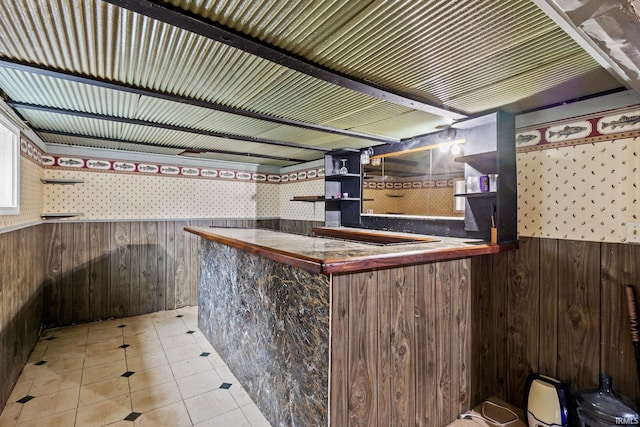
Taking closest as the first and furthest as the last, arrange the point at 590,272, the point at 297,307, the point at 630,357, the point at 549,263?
the point at 297,307, the point at 630,357, the point at 590,272, the point at 549,263

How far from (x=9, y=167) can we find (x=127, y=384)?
7.50 feet

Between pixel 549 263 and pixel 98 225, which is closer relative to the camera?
pixel 549 263

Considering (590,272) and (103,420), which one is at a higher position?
(590,272)

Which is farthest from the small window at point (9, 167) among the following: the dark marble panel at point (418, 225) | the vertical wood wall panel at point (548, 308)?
the vertical wood wall panel at point (548, 308)

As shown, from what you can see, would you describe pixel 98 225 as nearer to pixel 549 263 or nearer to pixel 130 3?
pixel 130 3

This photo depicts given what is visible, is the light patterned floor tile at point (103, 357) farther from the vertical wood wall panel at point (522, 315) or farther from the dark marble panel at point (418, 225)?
the vertical wood wall panel at point (522, 315)

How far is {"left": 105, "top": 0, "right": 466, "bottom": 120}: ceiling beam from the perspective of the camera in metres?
1.30

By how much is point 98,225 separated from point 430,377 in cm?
470

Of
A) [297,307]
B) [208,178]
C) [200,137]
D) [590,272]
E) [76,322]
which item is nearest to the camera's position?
[297,307]

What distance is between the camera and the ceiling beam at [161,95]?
186cm

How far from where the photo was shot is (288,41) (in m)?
1.62

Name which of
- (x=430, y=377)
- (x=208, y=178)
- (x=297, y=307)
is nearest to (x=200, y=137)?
(x=208, y=178)

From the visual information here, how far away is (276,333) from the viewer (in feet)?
7.01

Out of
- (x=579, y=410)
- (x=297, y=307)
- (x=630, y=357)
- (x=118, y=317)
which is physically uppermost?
(x=297, y=307)
